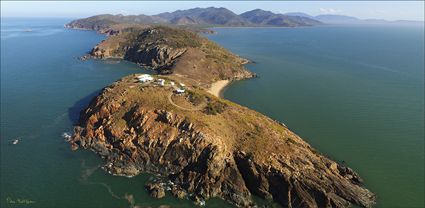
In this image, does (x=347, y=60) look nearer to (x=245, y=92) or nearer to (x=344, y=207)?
(x=245, y=92)

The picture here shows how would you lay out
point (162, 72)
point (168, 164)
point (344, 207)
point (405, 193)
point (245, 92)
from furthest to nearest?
point (162, 72), point (245, 92), point (168, 164), point (405, 193), point (344, 207)

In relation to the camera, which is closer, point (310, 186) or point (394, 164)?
point (310, 186)

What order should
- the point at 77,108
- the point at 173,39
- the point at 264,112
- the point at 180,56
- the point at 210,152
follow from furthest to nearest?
the point at 173,39
the point at 180,56
the point at 264,112
the point at 77,108
the point at 210,152

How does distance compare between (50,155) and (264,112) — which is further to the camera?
(264,112)

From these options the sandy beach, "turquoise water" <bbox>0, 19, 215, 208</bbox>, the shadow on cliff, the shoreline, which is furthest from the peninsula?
the sandy beach

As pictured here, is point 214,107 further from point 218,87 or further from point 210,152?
point 218,87

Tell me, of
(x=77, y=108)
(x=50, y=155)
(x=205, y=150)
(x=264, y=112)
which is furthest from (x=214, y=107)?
(x=77, y=108)

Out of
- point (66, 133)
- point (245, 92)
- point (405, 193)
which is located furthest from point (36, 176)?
point (245, 92)
